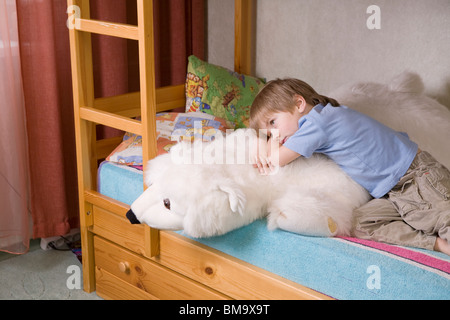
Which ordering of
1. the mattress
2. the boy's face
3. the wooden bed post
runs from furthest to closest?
the wooden bed post → the boy's face → the mattress

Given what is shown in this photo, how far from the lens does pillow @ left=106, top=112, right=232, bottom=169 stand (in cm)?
188

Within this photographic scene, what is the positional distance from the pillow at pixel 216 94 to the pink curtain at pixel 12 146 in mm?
708

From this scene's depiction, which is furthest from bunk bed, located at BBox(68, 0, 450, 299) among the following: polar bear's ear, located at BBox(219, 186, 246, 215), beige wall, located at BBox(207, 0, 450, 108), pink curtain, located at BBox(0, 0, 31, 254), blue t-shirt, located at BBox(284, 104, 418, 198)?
beige wall, located at BBox(207, 0, 450, 108)

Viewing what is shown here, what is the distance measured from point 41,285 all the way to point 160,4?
1371mm

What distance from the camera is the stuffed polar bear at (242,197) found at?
1.37m

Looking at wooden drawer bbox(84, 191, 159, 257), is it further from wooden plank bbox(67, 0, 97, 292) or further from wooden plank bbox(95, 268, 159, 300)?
wooden plank bbox(95, 268, 159, 300)

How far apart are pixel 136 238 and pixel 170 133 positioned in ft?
1.41

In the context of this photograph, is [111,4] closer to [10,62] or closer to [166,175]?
[10,62]

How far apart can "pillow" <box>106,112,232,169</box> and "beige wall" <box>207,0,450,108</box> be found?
1.84 ft

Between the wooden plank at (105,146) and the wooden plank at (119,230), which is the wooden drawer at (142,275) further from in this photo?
the wooden plank at (105,146)

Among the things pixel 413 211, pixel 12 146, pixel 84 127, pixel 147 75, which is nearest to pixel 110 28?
pixel 147 75

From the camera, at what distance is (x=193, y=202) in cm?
137

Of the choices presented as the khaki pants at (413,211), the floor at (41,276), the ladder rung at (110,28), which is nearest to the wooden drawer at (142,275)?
the floor at (41,276)

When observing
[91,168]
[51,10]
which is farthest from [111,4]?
[91,168]
